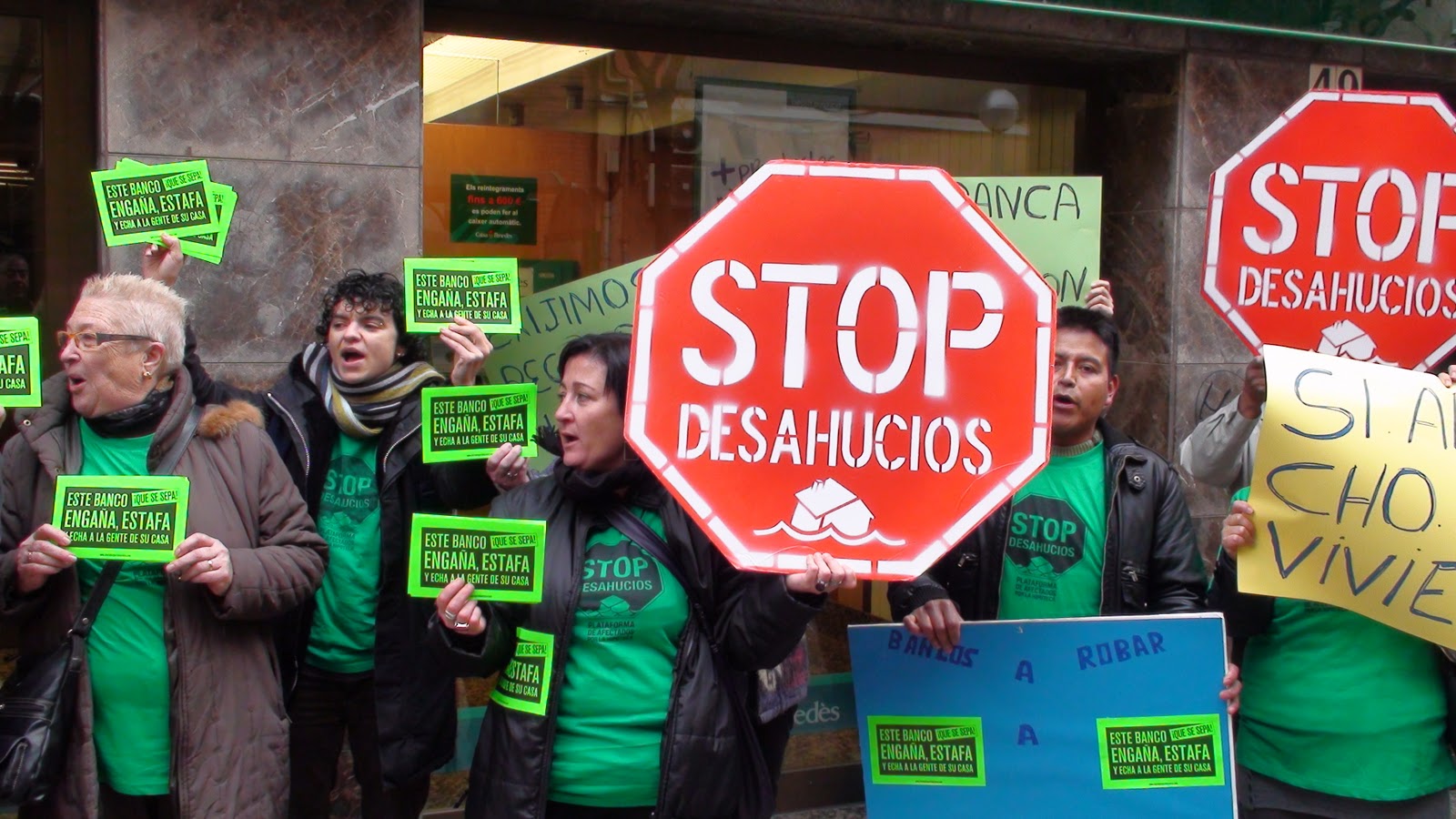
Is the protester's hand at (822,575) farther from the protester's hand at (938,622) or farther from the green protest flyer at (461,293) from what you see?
the green protest flyer at (461,293)

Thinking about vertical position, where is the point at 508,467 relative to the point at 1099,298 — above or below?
below

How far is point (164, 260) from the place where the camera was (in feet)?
11.8

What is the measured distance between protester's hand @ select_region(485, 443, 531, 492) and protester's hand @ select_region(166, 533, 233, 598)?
0.65m

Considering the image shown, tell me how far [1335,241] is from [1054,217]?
1.10 m

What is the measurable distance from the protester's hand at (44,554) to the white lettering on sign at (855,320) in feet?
4.42

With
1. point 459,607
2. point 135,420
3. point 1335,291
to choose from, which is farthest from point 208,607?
point 1335,291

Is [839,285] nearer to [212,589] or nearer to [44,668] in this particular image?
[212,589]

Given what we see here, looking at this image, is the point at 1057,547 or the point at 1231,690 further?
the point at 1057,547

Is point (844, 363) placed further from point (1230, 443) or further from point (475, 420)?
point (1230, 443)

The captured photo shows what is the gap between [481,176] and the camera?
16.8 ft

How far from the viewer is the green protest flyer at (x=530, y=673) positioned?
2.93m

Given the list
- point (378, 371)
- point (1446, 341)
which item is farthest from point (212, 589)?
point (1446, 341)

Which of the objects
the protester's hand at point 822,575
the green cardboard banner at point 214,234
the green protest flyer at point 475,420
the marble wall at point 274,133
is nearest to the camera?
the protester's hand at point 822,575

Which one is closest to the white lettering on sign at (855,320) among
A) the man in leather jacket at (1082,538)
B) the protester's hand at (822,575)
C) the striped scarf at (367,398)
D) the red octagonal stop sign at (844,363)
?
the red octagonal stop sign at (844,363)
